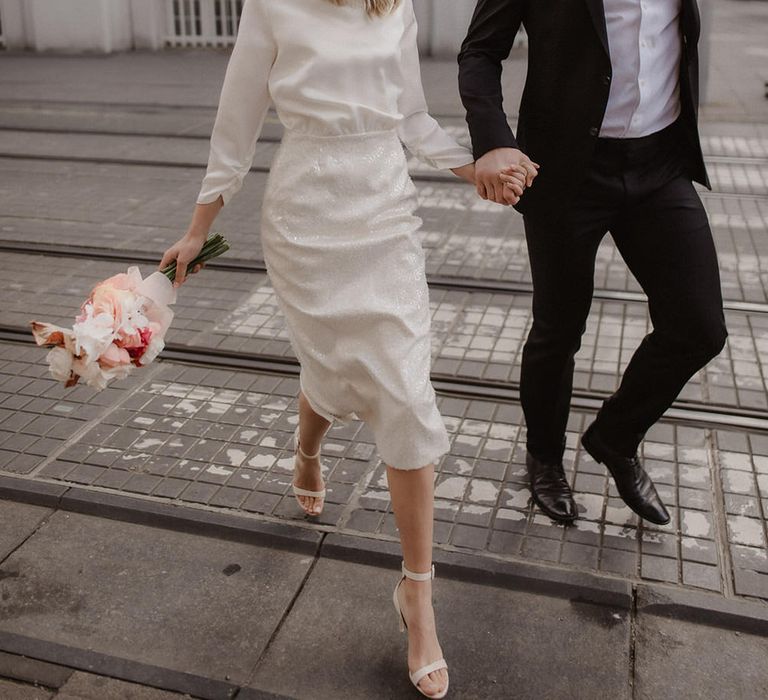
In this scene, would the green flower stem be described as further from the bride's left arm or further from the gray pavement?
the gray pavement

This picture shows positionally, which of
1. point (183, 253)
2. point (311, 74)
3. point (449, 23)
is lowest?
point (449, 23)

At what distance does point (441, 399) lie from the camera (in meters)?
4.34

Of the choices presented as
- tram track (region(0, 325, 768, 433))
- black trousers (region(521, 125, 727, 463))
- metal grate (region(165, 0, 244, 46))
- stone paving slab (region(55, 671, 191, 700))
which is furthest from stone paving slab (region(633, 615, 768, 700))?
metal grate (region(165, 0, 244, 46))

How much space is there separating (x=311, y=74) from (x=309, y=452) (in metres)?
1.26

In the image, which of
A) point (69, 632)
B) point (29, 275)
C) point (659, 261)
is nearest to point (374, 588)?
point (69, 632)

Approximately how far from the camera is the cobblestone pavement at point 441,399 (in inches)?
131

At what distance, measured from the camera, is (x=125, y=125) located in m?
10.3

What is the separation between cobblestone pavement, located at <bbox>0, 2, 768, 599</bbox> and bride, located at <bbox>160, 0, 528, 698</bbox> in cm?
67

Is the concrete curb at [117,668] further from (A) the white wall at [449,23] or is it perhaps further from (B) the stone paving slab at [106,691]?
(A) the white wall at [449,23]

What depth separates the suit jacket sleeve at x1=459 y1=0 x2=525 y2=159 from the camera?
9.61 ft

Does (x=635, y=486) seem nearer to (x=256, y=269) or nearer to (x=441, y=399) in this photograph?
(x=441, y=399)

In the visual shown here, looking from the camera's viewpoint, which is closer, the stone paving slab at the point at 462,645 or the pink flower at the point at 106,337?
the pink flower at the point at 106,337

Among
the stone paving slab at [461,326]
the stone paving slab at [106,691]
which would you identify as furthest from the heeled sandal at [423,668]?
the stone paving slab at [461,326]

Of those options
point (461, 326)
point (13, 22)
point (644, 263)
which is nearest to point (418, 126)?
point (644, 263)
